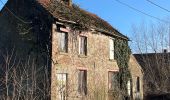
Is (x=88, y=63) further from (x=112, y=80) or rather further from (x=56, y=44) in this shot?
(x=56, y=44)

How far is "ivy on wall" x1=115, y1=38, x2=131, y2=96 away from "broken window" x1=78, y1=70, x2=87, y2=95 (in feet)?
17.0

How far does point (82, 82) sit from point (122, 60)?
21.2 ft

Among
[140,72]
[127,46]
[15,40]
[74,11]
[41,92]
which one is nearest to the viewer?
[41,92]

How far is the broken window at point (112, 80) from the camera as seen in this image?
2986cm

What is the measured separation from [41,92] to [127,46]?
12633mm

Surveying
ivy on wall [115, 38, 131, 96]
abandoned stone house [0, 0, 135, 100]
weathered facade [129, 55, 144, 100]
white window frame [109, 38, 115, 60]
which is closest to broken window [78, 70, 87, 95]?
abandoned stone house [0, 0, 135, 100]

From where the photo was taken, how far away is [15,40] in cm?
2602

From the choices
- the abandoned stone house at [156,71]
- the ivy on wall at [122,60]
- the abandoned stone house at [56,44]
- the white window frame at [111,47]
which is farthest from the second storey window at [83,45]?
the abandoned stone house at [156,71]

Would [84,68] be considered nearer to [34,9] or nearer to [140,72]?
[34,9]

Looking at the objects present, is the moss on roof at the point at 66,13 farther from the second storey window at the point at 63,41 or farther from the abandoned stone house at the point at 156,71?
the abandoned stone house at the point at 156,71

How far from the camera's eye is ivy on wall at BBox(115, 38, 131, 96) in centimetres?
3136

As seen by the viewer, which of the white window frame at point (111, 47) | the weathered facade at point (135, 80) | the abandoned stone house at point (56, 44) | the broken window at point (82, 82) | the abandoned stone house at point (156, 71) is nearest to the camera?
the abandoned stone house at point (56, 44)

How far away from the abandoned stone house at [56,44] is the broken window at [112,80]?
0.58 m

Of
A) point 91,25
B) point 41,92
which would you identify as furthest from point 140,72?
point 41,92
